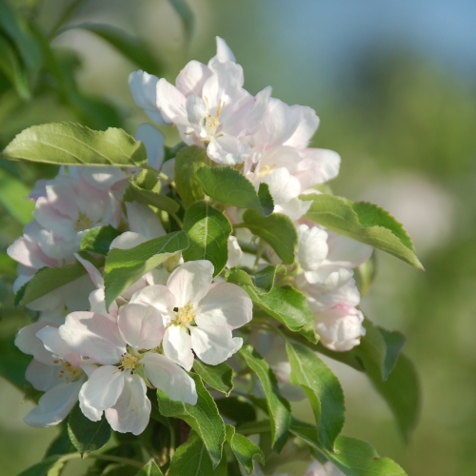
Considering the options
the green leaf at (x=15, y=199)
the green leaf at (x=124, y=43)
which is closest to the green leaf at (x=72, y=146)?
the green leaf at (x=15, y=199)

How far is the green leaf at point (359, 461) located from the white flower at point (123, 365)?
0.97ft

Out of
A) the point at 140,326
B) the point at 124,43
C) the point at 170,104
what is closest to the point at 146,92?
the point at 170,104

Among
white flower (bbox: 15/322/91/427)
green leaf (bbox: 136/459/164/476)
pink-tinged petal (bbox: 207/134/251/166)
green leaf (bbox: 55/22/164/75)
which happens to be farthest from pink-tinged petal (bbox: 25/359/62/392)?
green leaf (bbox: 55/22/164/75)

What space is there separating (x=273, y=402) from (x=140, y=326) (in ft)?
0.79

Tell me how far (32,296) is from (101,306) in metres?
0.14

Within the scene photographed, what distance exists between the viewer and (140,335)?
0.69 m

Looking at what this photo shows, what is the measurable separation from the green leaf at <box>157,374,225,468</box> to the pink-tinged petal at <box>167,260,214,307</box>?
0.34ft

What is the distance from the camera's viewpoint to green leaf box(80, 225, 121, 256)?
0.74 meters

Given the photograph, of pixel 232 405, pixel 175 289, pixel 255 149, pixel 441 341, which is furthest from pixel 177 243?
pixel 441 341

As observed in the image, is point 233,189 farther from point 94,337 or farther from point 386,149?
point 386,149

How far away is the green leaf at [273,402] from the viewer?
771 mm

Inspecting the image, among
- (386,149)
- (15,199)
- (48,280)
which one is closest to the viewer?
(48,280)

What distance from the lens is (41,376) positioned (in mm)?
874

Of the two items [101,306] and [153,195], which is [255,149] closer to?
[153,195]
